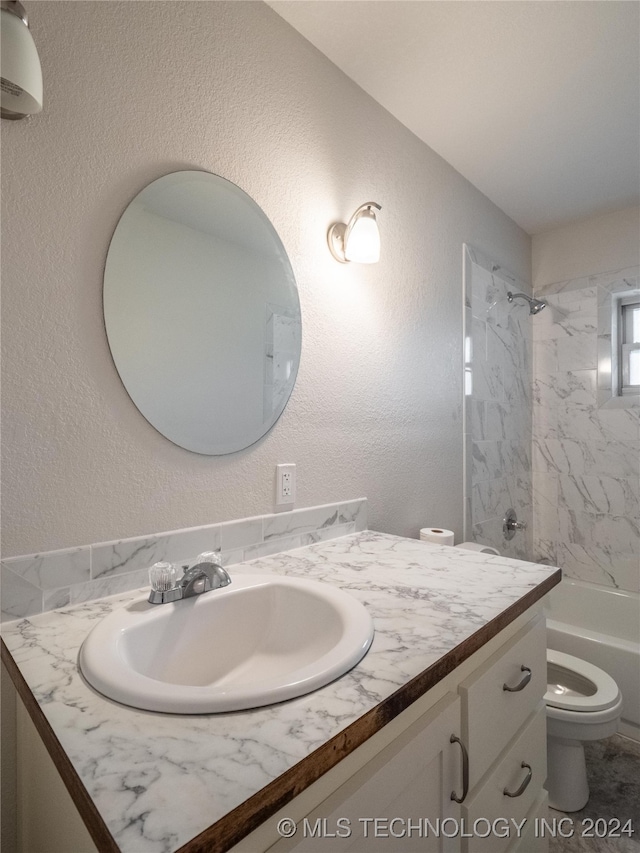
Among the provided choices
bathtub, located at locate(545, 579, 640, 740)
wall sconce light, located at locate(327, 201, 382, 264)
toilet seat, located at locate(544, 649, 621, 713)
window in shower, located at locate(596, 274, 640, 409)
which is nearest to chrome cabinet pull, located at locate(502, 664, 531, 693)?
toilet seat, located at locate(544, 649, 621, 713)

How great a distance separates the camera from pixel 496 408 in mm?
2479

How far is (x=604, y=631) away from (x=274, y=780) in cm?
257

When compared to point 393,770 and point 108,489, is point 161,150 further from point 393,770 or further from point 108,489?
point 393,770

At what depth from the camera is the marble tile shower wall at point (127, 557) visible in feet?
2.82

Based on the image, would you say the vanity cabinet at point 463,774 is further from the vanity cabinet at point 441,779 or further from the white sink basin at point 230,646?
the white sink basin at point 230,646

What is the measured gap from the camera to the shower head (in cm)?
261

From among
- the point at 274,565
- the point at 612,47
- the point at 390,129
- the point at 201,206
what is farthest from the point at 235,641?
the point at 612,47

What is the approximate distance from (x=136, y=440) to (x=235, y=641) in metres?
0.47

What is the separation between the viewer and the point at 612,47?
148 cm

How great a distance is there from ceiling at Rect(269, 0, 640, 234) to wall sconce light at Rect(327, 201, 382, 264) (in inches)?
19.7

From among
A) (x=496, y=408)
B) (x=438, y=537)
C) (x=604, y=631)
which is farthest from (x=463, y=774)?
(x=604, y=631)

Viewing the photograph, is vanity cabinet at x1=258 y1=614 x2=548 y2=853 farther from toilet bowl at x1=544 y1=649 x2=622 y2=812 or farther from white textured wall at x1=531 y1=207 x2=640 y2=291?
white textured wall at x1=531 y1=207 x2=640 y2=291

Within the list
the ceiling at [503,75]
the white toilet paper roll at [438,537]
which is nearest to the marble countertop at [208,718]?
the white toilet paper roll at [438,537]

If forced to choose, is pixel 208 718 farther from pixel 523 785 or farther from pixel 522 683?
pixel 523 785
